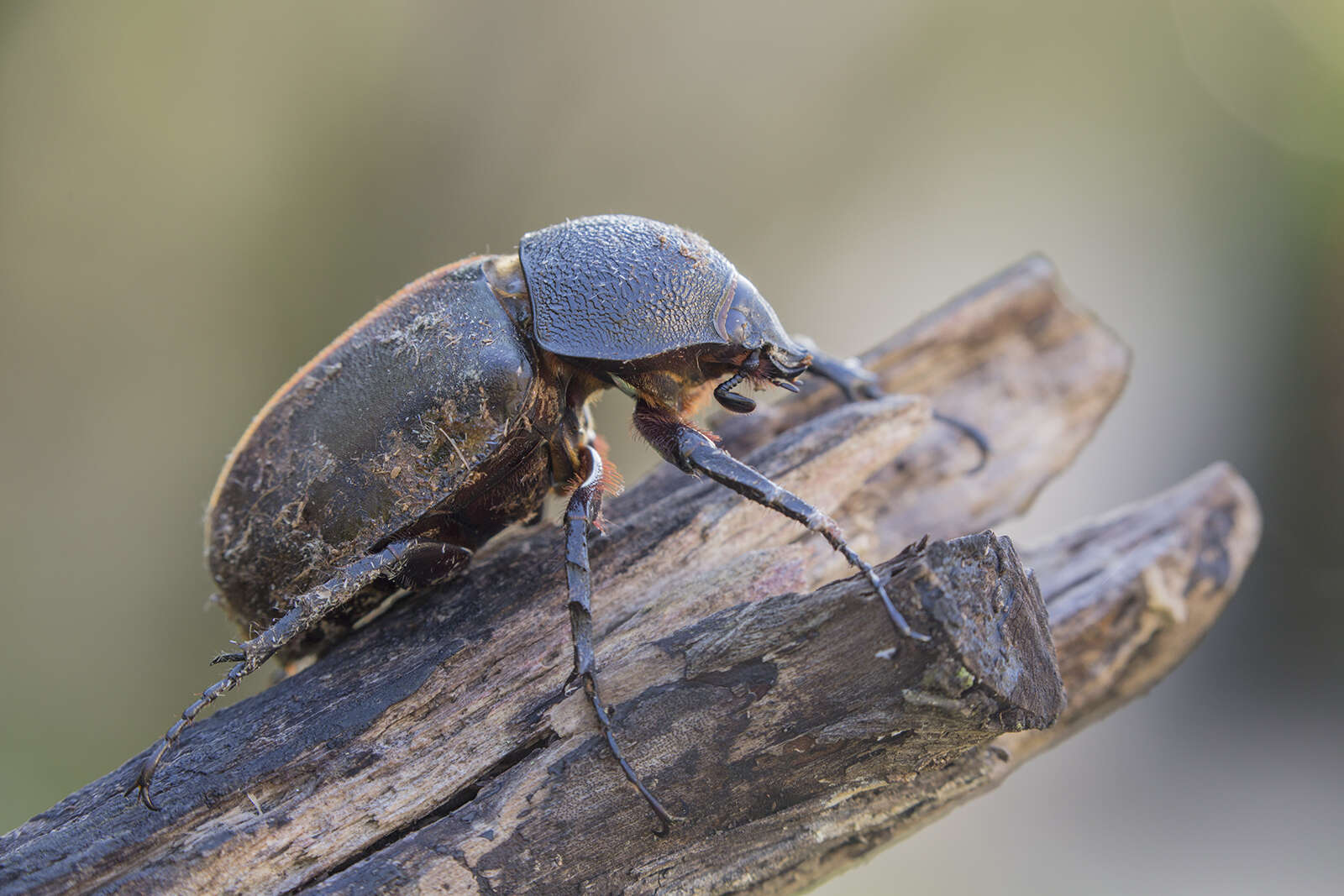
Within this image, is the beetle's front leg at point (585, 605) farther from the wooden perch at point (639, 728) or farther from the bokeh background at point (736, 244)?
the bokeh background at point (736, 244)

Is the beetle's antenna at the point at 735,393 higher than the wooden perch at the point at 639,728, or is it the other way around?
the beetle's antenna at the point at 735,393

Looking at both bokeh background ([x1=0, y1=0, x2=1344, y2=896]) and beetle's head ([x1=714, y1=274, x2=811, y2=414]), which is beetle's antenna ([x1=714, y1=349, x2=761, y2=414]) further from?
bokeh background ([x1=0, y1=0, x2=1344, y2=896])

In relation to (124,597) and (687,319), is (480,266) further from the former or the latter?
(124,597)

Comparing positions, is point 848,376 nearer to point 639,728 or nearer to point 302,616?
point 639,728

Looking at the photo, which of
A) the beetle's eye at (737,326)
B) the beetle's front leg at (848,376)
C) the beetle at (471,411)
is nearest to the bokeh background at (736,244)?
the beetle's front leg at (848,376)

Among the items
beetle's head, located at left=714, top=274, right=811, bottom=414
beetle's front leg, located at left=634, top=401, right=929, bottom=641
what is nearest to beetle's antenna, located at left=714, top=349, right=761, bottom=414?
beetle's head, located at left=714, top=274, right=811, bottom=414

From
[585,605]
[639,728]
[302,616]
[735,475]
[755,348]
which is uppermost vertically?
[755,348]

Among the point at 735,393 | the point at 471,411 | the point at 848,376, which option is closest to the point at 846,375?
the point at 848,376
